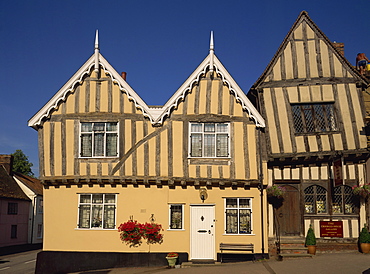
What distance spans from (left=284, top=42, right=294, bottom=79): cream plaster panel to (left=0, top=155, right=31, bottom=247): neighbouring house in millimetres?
25723

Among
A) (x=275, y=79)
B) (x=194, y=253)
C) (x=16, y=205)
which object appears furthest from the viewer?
(x=16, y=205)

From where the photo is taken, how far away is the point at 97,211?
52.4 ft

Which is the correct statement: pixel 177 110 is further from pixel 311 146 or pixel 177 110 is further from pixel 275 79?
pixel 311 146

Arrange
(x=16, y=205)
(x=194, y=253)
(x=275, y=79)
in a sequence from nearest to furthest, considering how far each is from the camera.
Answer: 1. (x=194, y=253)
2. (x=275, y=79)
3. (x=16, y=205)

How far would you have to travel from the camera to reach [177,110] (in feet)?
53.1

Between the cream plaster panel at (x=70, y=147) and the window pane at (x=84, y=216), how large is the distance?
4.98 ft

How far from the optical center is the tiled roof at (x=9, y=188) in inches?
1309

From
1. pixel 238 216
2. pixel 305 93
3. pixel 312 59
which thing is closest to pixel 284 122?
pixel 305 93

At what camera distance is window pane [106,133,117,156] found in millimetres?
16109

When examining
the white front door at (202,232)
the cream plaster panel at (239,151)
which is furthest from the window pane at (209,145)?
the white front door at (202,232)

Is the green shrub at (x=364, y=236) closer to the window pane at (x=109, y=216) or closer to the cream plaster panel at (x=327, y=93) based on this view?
the cream plaster panel at (x=327, y=93)

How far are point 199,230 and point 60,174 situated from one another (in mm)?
6087

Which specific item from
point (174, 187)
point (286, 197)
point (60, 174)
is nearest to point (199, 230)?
point (174, 187)

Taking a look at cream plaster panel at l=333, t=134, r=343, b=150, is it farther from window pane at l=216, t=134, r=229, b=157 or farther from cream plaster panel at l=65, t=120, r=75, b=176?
cream plaster panel at l=65, t=120, r=75, b=176
